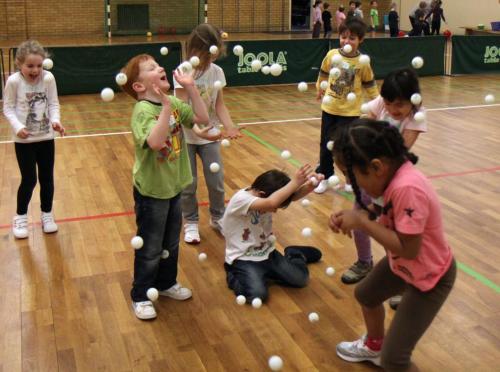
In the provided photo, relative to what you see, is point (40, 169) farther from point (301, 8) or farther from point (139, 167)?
point (301, 8)

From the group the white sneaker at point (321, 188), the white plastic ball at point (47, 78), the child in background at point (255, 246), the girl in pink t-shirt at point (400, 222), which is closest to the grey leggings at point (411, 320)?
the girl in pink t-shirt at point (400, 222)

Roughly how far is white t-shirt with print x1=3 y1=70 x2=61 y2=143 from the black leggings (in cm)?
10

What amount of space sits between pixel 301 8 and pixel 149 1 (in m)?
6.54

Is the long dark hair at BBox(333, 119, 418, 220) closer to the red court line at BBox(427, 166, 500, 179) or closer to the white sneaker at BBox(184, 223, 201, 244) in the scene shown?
the white sneaker at BBox(184, 223, 201, 244)

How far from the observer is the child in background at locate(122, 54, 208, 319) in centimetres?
324

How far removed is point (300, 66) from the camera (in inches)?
494

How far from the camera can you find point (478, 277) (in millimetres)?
4141

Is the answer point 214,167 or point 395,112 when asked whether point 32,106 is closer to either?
point 214,167

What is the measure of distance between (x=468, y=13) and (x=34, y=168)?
21.3m

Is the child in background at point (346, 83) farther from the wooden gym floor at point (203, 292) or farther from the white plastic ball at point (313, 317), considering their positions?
the white plastic ball at point (313, 317)

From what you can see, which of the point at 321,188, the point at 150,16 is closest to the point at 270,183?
the point at 321,188

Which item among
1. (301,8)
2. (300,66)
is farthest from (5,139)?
(301,8)

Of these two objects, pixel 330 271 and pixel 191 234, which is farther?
pixel 191 234

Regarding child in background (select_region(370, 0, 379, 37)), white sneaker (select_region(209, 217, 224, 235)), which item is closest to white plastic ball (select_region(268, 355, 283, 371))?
white sneaker (select_region(209, 217, 224, 235))
